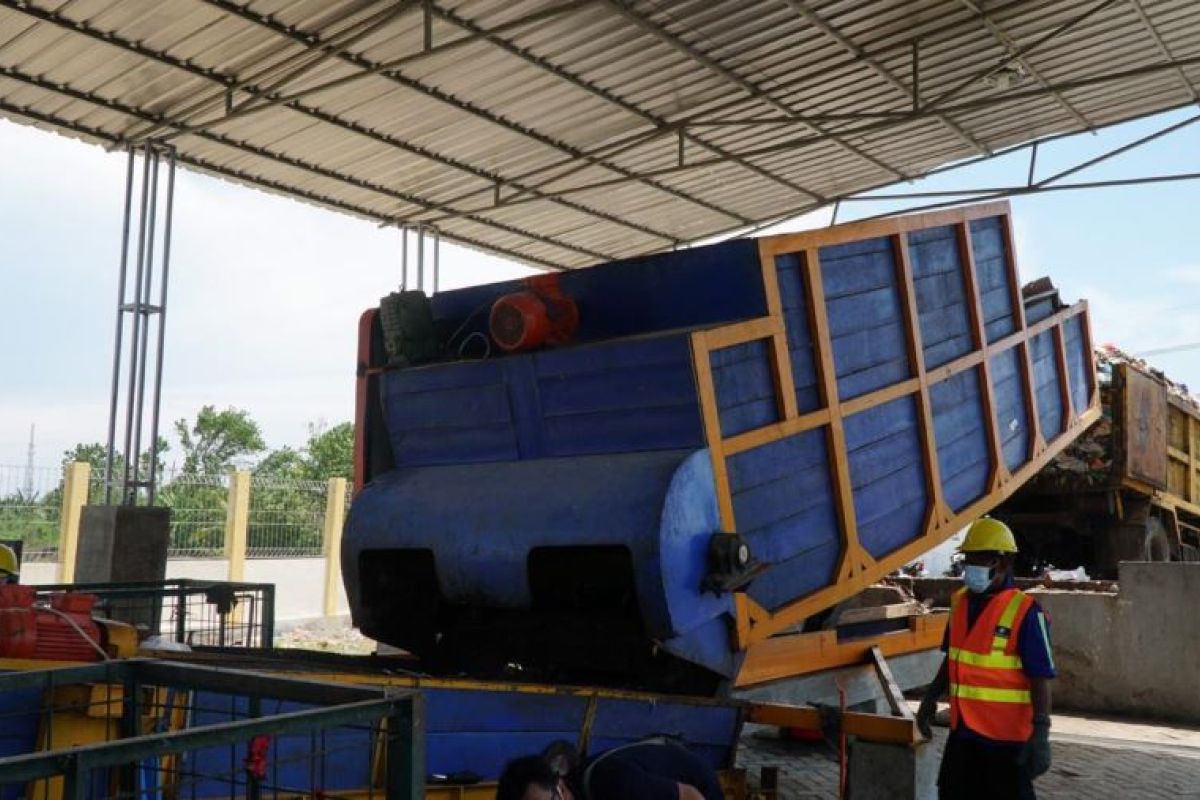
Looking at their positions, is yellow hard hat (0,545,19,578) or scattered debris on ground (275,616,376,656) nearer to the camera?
yellow hard hat (0,545,19,578)

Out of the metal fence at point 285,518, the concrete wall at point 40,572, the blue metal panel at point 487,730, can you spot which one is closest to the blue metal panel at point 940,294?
the blue metal panel at point 487,730

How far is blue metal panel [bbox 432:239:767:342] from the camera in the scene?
4.64 meters

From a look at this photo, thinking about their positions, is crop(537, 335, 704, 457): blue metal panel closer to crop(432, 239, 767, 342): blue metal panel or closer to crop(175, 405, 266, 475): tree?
crop(432, 239, 767, 342): blue metal panel

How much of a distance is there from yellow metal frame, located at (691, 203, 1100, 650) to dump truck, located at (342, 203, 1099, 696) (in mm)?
13

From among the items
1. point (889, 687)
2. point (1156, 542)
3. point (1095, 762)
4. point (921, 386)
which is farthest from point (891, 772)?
point (1156, 542)

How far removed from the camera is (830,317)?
500 centimetres

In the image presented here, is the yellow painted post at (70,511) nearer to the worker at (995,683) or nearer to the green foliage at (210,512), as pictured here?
the green foliage at (210,512)

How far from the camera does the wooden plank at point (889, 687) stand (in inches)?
180

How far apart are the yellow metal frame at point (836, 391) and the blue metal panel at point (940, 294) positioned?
48 mm

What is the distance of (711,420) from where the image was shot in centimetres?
434

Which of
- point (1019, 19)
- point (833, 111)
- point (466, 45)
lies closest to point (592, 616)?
point (466, 45)

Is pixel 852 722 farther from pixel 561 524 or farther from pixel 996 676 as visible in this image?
pixel 561 524

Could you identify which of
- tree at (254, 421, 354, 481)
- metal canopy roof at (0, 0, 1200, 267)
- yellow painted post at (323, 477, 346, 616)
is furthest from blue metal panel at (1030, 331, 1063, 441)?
tree at (254, 421, 354, 481)

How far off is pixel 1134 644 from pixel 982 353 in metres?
3.94
